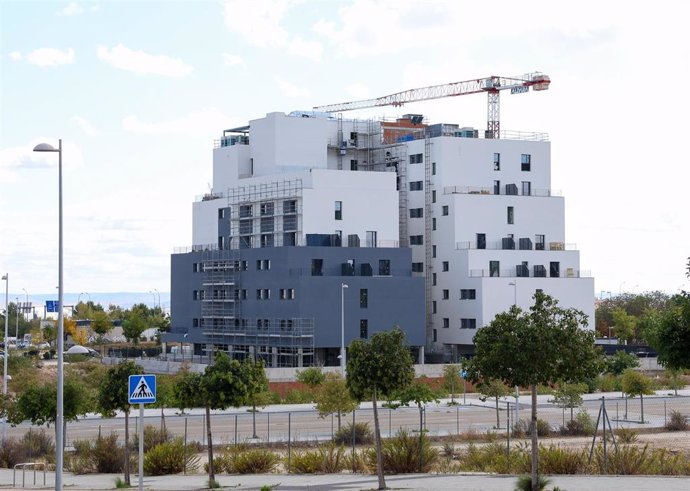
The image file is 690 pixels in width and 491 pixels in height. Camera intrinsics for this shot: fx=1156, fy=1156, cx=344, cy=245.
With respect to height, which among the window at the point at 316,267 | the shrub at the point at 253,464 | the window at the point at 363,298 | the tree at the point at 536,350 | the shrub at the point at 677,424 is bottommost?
the shrub at the point at 677,424

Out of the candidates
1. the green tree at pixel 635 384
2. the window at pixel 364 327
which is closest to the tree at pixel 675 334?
the green tree at pixel 635 384

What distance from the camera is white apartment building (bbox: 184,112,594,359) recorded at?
96875 mm

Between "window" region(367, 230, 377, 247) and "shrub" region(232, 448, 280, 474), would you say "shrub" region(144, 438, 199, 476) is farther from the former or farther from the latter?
"window" region(367, 230, 377, 247)

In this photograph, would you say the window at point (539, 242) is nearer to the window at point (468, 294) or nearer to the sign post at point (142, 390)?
the window at point (468, 294)

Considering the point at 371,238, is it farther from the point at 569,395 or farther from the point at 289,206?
the point at 569,395

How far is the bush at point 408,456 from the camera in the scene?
3353cm

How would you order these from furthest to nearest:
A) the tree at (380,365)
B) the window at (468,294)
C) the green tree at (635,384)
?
1. the window at (468,294)
2. the green tree at (635,384)
3. the tree at (380,365)

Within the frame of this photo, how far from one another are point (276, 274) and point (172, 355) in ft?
66.7

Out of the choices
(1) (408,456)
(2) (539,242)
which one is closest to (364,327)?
(2) (539,242)

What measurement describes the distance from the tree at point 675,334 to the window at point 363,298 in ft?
180

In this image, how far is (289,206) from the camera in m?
96.7

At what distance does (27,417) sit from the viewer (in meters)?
40.8

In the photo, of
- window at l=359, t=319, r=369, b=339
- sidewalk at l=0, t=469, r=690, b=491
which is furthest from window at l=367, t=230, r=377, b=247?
sidewalk at l=0, t=469, r=690, b=491

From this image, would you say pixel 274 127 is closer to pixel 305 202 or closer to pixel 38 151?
pixel 305 202
